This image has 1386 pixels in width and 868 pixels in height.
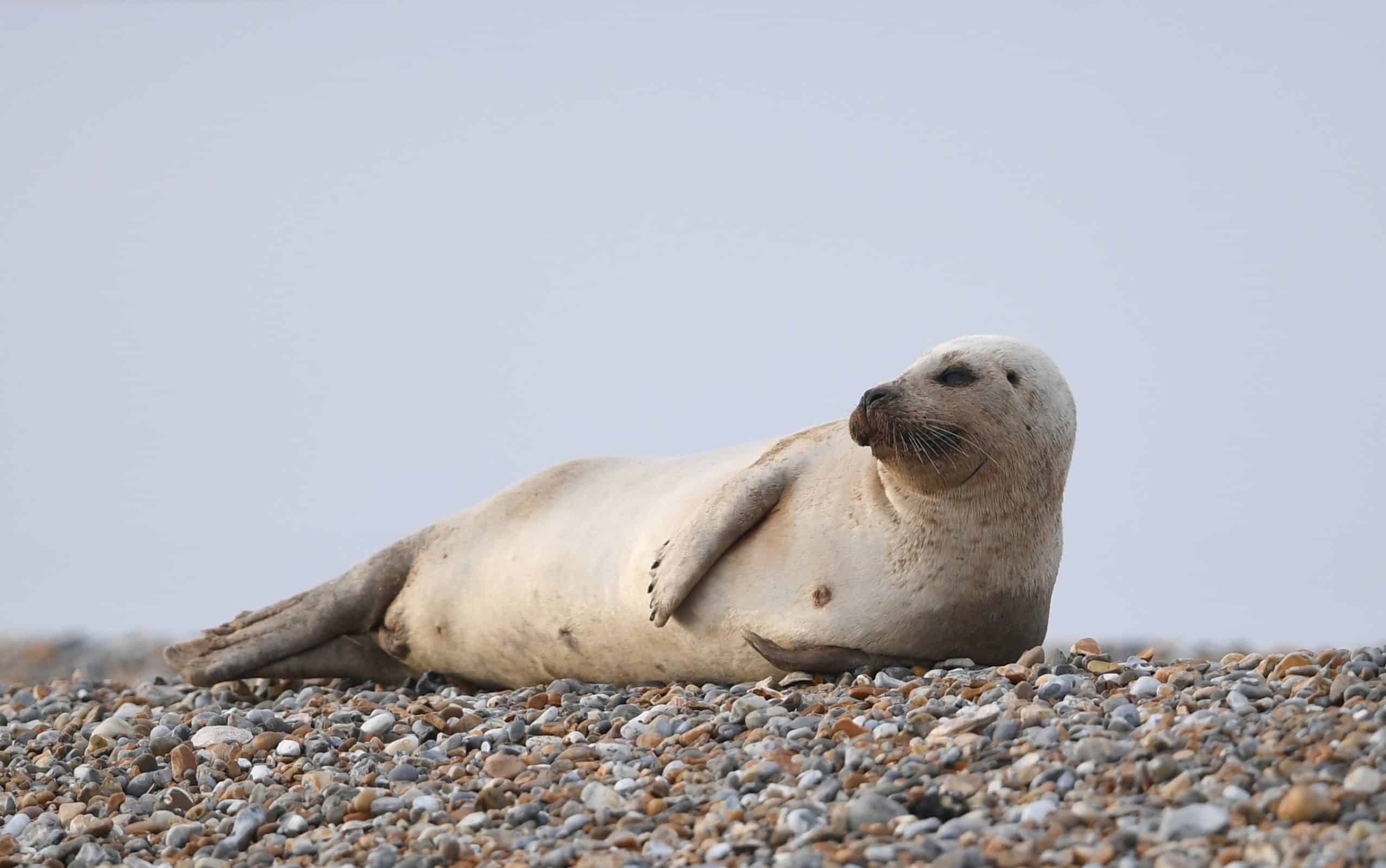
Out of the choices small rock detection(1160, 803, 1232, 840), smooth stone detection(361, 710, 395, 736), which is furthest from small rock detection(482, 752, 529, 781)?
small rock detection(1160, 803, 1232, 840)

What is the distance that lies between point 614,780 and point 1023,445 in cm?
242

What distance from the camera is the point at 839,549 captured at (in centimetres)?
702

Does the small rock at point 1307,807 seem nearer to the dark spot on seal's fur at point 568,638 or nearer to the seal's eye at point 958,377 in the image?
the seal's eye at point 958,377

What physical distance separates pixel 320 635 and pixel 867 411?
361cm

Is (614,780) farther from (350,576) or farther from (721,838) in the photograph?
(350,576)

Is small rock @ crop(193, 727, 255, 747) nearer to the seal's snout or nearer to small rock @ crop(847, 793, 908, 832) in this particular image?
the seal's snout

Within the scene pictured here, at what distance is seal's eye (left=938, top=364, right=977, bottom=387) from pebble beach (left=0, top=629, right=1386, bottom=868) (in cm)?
113

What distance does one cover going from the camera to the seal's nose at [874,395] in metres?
6.69

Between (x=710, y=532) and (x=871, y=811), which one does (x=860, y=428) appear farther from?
(x=871, y=811)

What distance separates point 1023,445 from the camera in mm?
6910

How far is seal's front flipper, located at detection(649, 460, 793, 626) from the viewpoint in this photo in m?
7.03

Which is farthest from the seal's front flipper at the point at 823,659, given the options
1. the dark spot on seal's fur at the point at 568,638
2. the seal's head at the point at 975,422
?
the dark spot on seal's fur at the point at 568,638

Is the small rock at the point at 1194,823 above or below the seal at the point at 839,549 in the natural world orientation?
below

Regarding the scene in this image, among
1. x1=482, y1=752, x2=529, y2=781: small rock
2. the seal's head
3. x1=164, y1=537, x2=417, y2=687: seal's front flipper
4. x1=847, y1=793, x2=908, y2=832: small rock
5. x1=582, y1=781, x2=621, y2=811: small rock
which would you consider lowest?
x1=847, y1=793, x2=908, y2=832: small rock
